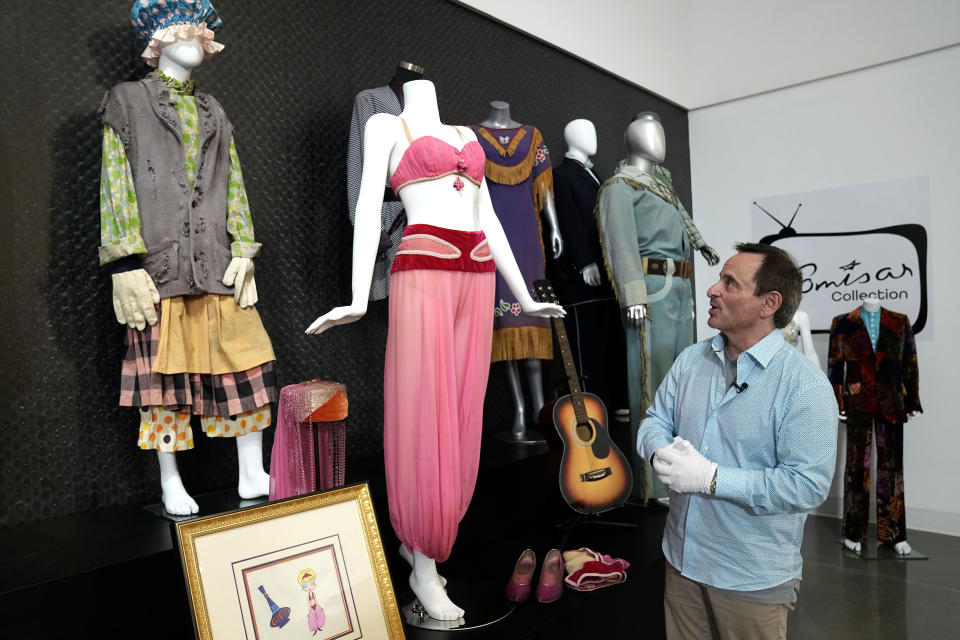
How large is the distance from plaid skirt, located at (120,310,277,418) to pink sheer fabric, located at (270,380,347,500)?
29 cm

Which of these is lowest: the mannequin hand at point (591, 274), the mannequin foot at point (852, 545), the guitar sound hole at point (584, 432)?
the mannequin foot at point (852, 545)

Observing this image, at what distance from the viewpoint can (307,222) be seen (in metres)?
2.89

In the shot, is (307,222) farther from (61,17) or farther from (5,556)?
(5,556)

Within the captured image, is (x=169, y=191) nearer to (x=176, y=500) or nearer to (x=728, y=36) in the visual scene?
(x=176, y=500)

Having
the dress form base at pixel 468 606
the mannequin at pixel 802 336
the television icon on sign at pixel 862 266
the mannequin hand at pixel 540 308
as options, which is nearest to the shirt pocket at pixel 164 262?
the mannequin hand at pixel 540 308

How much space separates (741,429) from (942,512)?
3.87 metres

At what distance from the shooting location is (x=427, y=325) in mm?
2002

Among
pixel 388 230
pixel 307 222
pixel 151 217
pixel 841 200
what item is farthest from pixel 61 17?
pixel 841 200

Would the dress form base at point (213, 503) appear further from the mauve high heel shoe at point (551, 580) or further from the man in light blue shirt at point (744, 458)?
the man in light blue shirt at point (744, 458)

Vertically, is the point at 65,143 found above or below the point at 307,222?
above

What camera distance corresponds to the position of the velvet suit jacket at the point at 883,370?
400cm

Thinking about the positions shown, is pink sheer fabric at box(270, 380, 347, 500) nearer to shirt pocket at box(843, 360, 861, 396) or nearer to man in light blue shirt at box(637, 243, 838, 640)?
man in light blue shirt at box(637, 243, 838, 640)

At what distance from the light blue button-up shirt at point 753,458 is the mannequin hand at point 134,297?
149 centimetres

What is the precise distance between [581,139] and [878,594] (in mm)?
2772
